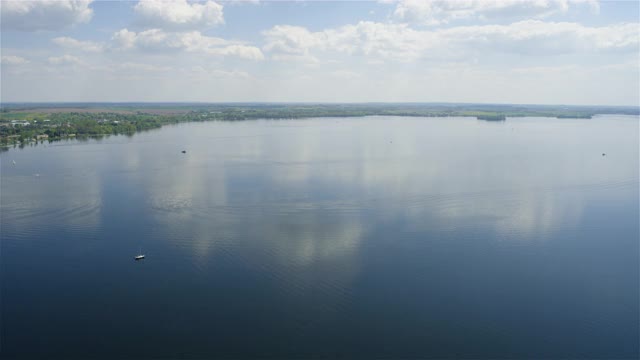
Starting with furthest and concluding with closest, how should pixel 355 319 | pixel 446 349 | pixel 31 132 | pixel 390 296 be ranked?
pixel 31 132 → pixel 390 296 → pixel 355 319 → pixel 446 349

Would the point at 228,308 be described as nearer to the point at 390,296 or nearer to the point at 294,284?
the point at 294,284

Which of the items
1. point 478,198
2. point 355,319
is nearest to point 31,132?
point 478,198

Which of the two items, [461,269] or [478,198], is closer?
[461,269]

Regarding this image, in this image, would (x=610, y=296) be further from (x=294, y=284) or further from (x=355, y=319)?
(x=294, y=284)

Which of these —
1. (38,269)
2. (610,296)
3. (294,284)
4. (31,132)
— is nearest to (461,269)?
(610,296)

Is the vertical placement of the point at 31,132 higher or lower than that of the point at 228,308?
higher

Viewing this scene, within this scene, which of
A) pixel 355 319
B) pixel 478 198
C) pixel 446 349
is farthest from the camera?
pixel 478 198
